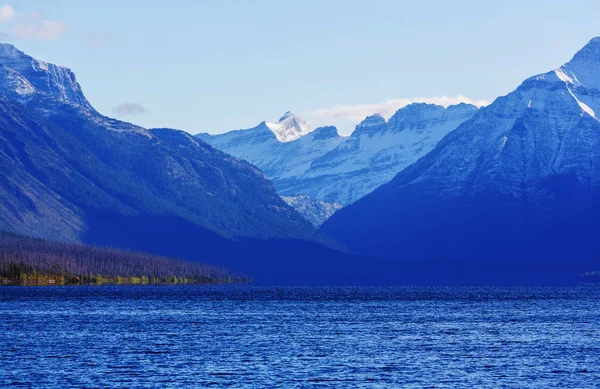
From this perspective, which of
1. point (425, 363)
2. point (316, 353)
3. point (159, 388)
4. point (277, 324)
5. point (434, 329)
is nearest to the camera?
point (159, 388)

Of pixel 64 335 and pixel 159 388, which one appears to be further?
pixel 64 335

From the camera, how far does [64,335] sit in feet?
547

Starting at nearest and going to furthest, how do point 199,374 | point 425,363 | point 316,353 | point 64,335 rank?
point 199,374 < point 425,363 < point 316,353 < point 64,335

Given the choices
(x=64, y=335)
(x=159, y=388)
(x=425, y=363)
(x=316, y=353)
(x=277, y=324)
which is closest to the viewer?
(x=159, y=388)

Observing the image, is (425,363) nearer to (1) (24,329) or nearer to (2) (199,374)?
(2) (199,374)

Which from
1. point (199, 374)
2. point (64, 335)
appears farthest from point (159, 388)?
point (64, 335)

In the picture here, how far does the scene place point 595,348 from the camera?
153 m

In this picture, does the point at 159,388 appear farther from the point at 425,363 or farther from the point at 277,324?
the point at 277,324

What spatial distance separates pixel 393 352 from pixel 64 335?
4903 cm

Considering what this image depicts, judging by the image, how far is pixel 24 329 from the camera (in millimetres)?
175375

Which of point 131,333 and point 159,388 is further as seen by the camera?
point 131,333

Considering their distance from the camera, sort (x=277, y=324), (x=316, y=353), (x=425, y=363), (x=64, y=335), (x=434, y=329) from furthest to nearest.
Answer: (x=277, y=324) → (x=434, y=329) → (x=64, y=335) → (x=316, y=353) → (x=425, y=363)

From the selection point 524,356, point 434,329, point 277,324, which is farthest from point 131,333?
point 524,356

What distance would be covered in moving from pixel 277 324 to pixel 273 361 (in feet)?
210
